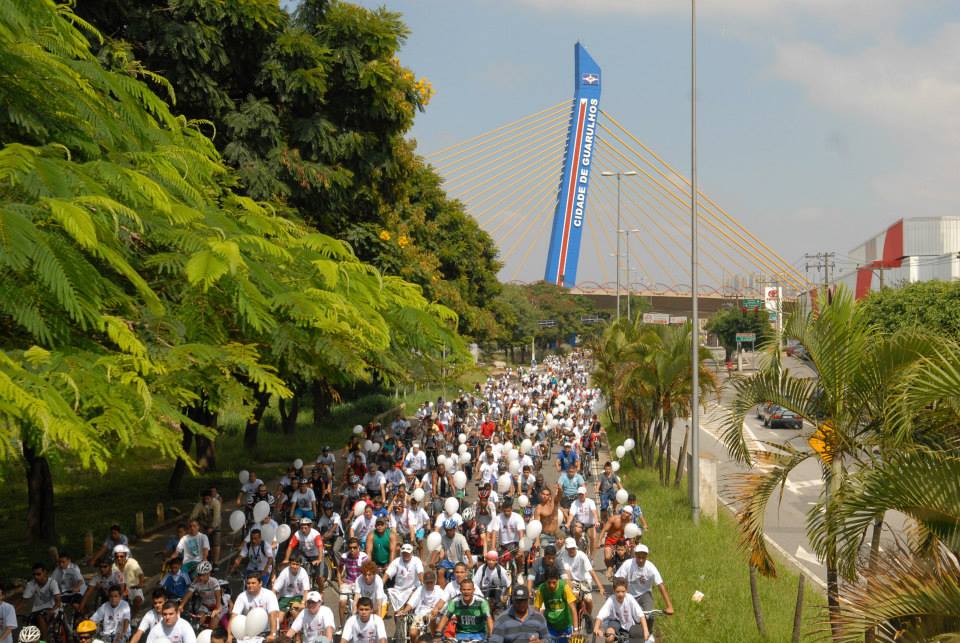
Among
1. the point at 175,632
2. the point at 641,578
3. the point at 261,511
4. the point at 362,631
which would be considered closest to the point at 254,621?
the point at 175,632

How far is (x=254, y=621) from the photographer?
30.6ft

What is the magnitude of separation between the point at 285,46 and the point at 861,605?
54.8 ft

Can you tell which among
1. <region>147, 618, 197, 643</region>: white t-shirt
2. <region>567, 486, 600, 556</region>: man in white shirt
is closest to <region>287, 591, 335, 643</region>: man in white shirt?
<region>147, 618, 197, 643</region>: white t-shirt

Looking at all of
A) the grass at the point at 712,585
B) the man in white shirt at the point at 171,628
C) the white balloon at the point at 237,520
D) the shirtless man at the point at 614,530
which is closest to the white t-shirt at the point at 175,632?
the man in white shirt at the point at 171,628

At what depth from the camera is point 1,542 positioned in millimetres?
17859

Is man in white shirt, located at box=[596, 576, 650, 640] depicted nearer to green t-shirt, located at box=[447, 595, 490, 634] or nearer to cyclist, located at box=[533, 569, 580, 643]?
cyclist, located at box=[533, 569, 580, 643]

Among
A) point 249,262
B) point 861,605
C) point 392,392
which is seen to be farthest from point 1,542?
point 392,392

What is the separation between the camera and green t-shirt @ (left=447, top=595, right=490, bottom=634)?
31.4ft

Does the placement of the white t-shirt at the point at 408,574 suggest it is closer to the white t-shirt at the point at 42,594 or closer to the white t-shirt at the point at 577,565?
the white t-shirt at the point at 577,565

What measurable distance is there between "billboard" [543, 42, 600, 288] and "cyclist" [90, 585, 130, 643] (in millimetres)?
89384

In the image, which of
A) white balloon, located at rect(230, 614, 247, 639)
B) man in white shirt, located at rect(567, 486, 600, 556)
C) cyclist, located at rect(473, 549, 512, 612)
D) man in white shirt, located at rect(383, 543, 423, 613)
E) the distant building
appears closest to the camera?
white balloon, located at rect(230, 614, 247, 639)

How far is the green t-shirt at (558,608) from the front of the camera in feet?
31.7

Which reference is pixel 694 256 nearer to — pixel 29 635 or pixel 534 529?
pixel 534 529

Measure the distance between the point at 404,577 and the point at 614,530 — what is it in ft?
14.1
